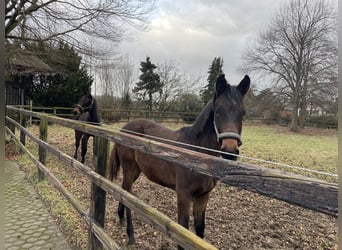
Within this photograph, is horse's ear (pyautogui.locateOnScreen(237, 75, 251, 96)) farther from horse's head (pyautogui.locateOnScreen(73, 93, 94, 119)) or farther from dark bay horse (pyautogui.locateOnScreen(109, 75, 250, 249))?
horse's head (pyautogui.locateOnScreen(73, 93, 94, 119))

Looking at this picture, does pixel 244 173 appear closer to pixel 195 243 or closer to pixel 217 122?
pixel 195 243

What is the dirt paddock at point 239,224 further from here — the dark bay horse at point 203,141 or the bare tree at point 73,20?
the bare tree at point 73,20

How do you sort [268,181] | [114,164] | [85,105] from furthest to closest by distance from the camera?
[85,105]
[114,164]
[268,181]

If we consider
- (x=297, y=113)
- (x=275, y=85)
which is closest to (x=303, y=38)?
(x=275, y=85)

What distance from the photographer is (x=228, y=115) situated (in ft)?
6.42

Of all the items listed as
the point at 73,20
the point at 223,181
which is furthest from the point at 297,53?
the point at 223,181

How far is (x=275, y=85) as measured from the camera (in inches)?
811

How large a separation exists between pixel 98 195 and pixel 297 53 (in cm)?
2070

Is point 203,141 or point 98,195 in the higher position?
point 203,141

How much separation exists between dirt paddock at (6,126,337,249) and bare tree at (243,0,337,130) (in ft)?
55.8

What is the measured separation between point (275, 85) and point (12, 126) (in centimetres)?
1838

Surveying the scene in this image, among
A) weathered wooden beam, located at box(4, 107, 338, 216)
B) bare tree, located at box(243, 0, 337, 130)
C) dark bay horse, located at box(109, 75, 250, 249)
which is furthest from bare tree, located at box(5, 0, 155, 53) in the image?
bare tree, located at box(243, 0, 337, 130)

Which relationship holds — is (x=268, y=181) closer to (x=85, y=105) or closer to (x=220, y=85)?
(x=220, y=85)

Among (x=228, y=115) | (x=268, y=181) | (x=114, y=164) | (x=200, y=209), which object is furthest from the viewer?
(x=114, y=164)
